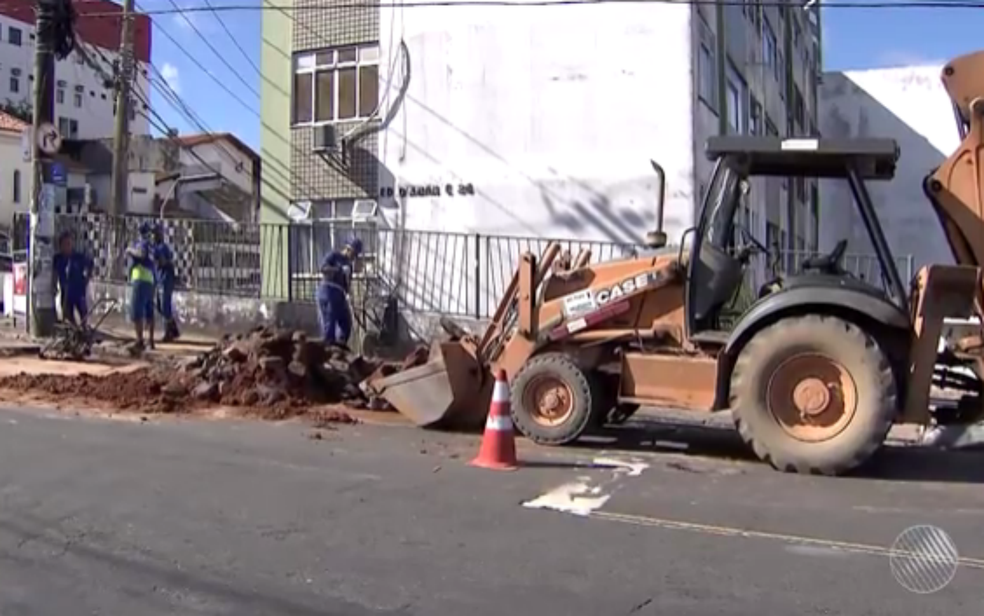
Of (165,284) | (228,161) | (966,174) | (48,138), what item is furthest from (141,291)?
(228,161)

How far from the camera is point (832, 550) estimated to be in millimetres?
6078

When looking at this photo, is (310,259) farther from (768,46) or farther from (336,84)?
(768,46)

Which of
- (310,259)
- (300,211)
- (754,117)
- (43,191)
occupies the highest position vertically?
(754,117)

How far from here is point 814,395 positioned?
835 centimetres

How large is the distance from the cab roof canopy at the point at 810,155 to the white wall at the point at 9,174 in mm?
48191

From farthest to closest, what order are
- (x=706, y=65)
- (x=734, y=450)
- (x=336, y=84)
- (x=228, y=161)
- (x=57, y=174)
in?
(x=228, y=161) < (x=336, y=84) < (x=706, y=65) < (x=57, y=174) < (x=734, y=450)

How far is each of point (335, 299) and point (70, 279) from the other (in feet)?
14.7

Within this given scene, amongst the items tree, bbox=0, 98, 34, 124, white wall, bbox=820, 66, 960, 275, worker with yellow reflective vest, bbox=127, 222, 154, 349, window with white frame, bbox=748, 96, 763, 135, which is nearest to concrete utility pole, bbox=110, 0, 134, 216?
worker with yellow reflective vest, bbox=127, 222, 154, 349

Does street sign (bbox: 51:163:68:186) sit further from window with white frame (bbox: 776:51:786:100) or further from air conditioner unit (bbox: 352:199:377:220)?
window with white frame (bbox: 776:51:786:100)

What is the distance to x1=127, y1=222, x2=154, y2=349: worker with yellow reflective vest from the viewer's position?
16.5 metres

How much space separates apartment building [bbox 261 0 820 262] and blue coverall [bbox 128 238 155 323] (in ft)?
18.9

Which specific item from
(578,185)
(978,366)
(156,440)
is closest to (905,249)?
(578,185)

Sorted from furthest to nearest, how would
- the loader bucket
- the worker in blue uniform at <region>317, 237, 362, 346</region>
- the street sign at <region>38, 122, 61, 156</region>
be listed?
the street sign at <region>38, 122, 61, 156</region> < the worker in blue uniform at <region>317, 237, 362, 346</region> < the loader bucket

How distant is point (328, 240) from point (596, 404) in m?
11.3
